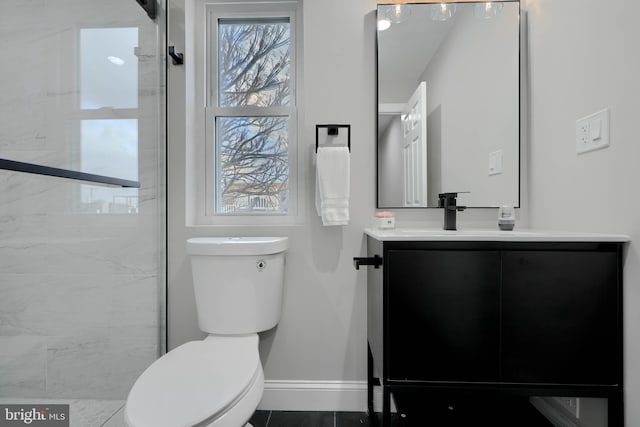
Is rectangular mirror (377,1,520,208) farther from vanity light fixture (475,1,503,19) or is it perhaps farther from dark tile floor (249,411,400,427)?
dark tile floor (249,411,400,427)

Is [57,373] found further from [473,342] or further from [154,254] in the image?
[473,342]

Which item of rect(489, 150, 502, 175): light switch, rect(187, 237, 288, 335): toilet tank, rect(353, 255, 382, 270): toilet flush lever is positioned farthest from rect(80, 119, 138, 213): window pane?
rect(489, 150, 502, 175): light switch

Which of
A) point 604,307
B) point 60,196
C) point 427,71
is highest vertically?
point 427,71

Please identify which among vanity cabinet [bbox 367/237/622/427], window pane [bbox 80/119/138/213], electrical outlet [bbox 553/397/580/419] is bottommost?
electrical outlet [bbox 553/397/580/419]

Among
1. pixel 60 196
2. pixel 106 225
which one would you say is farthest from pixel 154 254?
pixel 60 196

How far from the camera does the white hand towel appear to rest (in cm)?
129

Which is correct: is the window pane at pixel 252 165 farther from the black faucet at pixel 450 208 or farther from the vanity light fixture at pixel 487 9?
the vanity light fixture at pixel 487 9

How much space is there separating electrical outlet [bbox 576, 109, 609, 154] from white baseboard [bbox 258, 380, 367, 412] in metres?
1.27

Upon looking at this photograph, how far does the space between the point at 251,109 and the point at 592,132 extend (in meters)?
1.37

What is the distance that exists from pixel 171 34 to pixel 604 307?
200 cm

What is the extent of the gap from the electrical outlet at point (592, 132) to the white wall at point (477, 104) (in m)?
0.32

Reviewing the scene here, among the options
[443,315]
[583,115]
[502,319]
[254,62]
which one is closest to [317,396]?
[443,315]

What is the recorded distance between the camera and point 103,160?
Answer: 1266 millimetres

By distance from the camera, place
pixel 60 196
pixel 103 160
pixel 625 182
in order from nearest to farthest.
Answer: pixel 625 182 < pixel 60 196 < pixel 103 160
